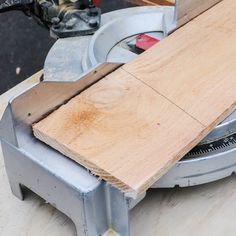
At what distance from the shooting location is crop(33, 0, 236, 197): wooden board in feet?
2.89

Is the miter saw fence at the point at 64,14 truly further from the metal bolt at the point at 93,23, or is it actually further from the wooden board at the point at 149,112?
the wooden board at the point at 149,112

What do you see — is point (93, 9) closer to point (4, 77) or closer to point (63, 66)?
point (63, 66)

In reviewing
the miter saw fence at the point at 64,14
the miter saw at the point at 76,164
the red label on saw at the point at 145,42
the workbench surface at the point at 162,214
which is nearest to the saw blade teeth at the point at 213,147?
the miter saw at the point at 76,164

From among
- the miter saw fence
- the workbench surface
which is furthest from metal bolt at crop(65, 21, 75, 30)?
the workbench surface

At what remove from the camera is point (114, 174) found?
85 centimetres

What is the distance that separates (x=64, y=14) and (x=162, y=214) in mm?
579

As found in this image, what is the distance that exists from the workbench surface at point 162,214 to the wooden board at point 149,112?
187 millimetres

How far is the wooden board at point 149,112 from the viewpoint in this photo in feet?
2.89

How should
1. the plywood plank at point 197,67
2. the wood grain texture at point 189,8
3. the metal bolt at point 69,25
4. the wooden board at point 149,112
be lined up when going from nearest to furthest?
the wooden board at point 149,112 < the plywood plank at point 197,67 < the wood grain texture at point 189,8 < the metal bolt at point 69,25

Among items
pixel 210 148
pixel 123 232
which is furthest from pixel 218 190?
pixel 123 232

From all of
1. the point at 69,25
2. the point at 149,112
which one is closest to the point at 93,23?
the point at 69,25

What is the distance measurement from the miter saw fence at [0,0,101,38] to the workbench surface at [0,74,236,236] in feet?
1.41

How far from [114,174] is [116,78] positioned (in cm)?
27

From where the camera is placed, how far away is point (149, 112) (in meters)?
0.98
